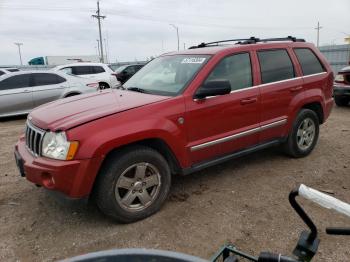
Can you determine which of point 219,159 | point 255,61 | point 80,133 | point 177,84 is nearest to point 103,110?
point 80,133

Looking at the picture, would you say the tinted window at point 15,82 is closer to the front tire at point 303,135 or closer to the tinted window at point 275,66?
the tinted window at point 275,66

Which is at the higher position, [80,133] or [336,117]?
[80,133]

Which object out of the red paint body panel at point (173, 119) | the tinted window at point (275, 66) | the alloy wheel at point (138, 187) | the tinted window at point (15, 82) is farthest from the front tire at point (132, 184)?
the tinted window at point (15, 82)

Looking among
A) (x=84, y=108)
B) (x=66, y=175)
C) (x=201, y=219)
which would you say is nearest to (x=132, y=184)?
(x=66, y=175)

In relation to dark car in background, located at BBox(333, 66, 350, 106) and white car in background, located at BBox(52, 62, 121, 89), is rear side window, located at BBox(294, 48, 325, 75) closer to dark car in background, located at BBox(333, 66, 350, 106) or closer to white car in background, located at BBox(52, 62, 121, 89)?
dark car in background, located at BBox(333, 66, 350, 106)

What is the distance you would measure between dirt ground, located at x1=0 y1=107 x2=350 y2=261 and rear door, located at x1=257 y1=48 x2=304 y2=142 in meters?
0.61

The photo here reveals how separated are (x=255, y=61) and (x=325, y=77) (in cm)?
155

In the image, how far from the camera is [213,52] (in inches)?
168

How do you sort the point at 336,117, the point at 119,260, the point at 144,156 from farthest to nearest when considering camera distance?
the point at 336,117
the point at 144,156
the point at 119,260

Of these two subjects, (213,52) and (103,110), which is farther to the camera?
(213,52)

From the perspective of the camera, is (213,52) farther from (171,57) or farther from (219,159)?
(219,159)

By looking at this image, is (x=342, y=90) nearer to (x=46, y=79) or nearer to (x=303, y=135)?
(x=303, y=135)

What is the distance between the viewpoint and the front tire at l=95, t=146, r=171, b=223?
10.7ft

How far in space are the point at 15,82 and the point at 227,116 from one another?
757cm
